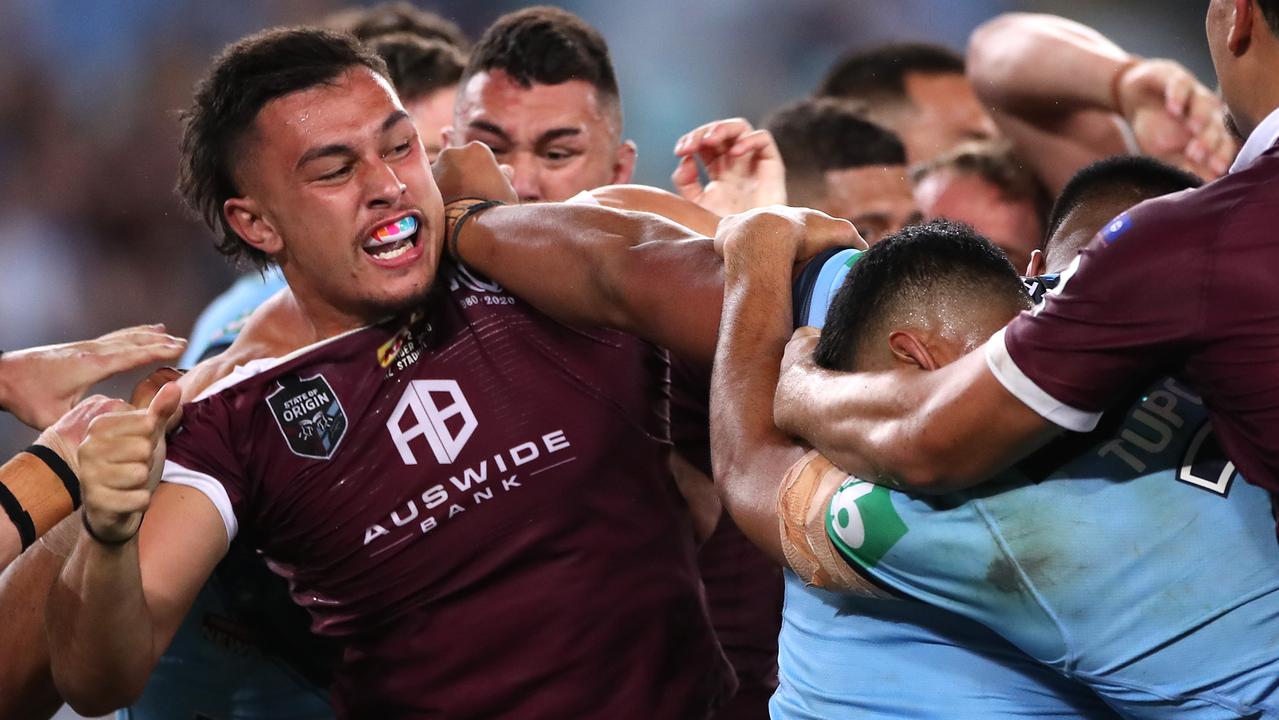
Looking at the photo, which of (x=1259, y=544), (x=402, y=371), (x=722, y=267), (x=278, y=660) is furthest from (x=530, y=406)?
(x=1259, y=544)

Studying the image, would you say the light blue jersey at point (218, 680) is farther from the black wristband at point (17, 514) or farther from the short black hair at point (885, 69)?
the short black hair at point (885, 69)

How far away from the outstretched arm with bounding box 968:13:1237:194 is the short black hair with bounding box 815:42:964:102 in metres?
0.89

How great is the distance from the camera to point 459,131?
409cm

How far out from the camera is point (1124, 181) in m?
2.61

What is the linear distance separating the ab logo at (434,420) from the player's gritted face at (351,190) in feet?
0.60

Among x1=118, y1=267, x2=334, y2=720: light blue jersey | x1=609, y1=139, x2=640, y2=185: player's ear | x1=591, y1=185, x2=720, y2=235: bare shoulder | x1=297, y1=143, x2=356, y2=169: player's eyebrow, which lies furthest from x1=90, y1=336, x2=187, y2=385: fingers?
x1=609, y1=139, x2=640, y2=185: player's ear

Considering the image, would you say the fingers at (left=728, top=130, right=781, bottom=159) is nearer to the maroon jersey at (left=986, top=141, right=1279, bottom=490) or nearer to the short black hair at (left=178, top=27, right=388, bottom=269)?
the short black hair at (left=178, top=27, right=388, bottom=269)

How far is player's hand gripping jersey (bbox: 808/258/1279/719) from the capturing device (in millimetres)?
1840

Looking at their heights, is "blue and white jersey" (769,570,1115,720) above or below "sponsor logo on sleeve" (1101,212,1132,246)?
below

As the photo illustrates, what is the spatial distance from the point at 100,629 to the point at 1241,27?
77.0 inches

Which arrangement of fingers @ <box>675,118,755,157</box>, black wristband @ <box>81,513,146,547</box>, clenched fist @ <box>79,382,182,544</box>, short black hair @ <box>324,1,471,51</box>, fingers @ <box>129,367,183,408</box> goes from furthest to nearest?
short black hair @ <box>324,1,471,51</box> → fingers @ <box>675,118,755,157</box> → fingers @ <box>129,367,183,408</box> → black wristband @ <box>81,513,146,547</box> → clenched fist @ <box>79,382,182,544</box>

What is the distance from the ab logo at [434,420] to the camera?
270 cm

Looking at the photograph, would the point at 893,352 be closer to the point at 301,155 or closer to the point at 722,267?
the point at 722,267

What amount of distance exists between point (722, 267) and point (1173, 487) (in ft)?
3.02
